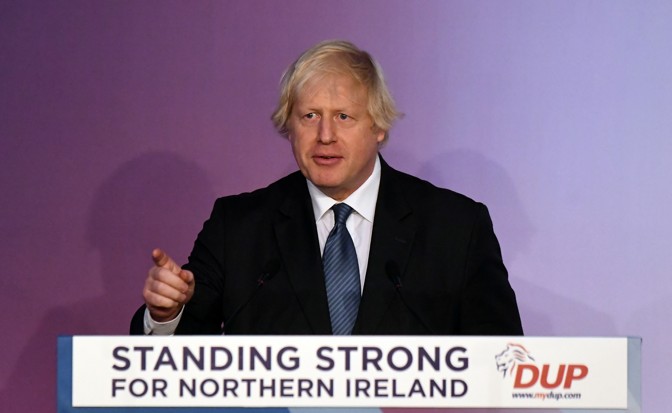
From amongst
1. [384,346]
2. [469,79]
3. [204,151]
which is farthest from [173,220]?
[384,346]

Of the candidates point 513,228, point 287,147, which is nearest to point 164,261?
point 287,147

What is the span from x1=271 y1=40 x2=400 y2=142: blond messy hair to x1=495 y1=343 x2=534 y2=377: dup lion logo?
103 centimetres

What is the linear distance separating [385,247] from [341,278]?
5.2 inches

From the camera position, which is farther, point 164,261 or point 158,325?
point 158,325

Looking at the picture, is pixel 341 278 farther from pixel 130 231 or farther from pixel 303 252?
pixel 130 231

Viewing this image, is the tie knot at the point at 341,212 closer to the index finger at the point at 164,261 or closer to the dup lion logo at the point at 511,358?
the index finger at the point at 164,261

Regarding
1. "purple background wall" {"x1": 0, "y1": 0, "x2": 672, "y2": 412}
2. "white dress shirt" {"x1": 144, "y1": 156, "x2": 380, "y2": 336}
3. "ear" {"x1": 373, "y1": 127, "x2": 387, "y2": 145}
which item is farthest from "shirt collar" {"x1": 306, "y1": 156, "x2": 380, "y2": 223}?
"purple background wall" {"x1": 0, "y1": 0, "x2": 672, "y2": 412}

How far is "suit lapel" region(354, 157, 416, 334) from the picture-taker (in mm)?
2129

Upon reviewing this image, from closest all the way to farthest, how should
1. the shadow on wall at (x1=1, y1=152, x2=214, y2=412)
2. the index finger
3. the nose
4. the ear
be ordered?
1. the index finger
2. the nose
3. the ear
4. the shadow on wall at (x1=1, y1=152, x2=214, y2=412)

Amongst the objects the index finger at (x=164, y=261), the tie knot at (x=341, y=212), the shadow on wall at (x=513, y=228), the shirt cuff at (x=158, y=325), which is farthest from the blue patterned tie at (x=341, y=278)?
the shadow on wall at (x=513, y=228)

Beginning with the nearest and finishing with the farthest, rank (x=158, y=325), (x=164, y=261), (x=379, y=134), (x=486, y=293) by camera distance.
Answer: (x=164, y=261)
(x=158, y=325)
(x=486, y=293)
(x=379, y=134)

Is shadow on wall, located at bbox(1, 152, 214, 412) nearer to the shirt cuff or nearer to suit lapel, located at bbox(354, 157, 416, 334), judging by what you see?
suit lapel, located at bbox(354, 157, 416, 334)

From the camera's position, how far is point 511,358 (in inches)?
57.5

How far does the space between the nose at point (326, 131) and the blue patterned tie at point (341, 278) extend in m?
0.19
